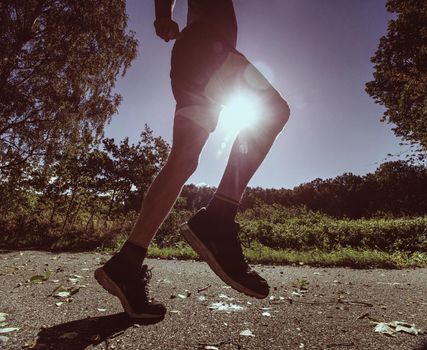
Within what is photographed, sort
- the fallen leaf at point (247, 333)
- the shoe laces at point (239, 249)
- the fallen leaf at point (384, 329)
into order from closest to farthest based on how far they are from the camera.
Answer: the shoe laces at point (239, 249), the fallen leaf at point (247, 333), the fallen leaf at point (384, 329)

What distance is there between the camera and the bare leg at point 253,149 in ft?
5.50

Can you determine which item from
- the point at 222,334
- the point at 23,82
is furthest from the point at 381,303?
the point at 23,82

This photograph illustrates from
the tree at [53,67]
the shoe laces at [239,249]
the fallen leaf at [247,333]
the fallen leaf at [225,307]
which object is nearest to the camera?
the shoe laces at [239,249]

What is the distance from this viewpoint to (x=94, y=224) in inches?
538

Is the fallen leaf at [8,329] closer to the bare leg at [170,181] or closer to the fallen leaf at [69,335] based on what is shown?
the fallen leaf at [69,335]

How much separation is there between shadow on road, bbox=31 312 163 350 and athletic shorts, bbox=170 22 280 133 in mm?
1089

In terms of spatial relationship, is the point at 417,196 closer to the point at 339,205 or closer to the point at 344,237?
the point at 339,205

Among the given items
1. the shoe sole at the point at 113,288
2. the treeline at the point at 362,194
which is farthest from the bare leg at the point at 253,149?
the treeline at the point at 362,194

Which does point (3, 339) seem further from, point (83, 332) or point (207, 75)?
point (207, 75)

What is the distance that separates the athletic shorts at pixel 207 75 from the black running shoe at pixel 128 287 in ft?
2.66

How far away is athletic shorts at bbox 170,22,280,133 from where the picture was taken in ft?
5.22

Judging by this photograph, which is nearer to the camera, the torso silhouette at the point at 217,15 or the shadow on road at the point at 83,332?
the shadow on road at the point at 83,332

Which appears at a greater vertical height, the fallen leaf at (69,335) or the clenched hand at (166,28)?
the clenched hand at (166,28)

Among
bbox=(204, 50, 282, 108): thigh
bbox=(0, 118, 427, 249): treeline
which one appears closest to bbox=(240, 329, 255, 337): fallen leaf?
bbox=(204, 50, 282, 108): thigh
